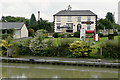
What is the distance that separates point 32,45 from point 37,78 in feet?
20.1

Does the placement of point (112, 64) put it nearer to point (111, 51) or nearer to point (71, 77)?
Answer: point (111, 51)

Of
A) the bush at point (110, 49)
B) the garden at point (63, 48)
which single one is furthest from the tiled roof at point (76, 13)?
the bush at point (110, 49)

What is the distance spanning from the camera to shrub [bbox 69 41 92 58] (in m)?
15.0

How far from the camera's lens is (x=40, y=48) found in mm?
15875

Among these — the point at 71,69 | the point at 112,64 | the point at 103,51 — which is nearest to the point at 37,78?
the point at 71,69

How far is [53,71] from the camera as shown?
39.5 feet

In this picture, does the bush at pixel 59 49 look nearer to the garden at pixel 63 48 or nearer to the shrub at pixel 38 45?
the garden at pixel 63 48

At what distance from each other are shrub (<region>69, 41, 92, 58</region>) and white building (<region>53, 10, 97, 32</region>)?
13.7 m

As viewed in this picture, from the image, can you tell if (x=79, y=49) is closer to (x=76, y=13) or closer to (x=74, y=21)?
(x=74, y=21)

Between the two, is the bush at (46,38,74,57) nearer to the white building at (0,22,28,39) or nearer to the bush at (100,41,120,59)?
the bush at (100,41,120,59)

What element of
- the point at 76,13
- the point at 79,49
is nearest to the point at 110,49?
the point at 79,49

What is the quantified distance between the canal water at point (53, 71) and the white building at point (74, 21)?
16.0m

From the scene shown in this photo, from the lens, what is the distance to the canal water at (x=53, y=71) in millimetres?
10930

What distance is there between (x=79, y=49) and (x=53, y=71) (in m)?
3.93
